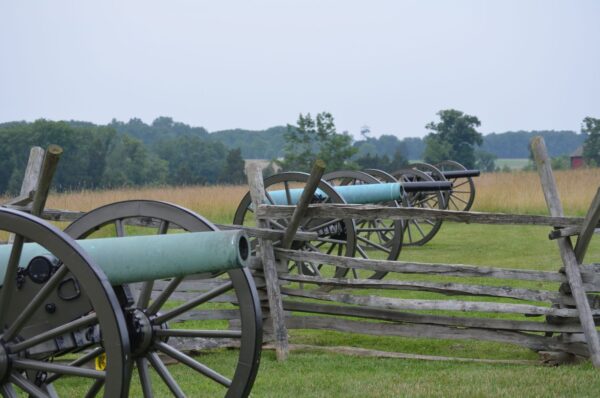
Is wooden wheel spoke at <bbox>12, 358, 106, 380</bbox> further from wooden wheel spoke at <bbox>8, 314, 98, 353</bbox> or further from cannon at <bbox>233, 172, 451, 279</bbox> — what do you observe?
cannon at <bbox>233, 172, 451, 279</bbox>

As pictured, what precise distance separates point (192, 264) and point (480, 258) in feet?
37.8

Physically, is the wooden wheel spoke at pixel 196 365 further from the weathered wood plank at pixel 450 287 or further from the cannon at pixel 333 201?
the cannon at pixel 333 201

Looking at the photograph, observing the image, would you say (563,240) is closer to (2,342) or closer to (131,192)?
(2,342)

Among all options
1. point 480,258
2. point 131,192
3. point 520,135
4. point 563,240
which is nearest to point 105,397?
point 563,240

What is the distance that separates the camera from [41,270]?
4.59m

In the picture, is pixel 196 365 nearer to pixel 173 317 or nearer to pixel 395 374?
pixel 173 317

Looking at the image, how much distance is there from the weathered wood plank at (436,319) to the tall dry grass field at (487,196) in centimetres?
1137

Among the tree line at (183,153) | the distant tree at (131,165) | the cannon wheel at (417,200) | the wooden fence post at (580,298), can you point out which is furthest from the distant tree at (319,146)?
the wooden fence post at (580,298)

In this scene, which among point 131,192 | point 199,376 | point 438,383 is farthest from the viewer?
point 131,192

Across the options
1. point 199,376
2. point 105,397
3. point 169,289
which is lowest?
point 199,376

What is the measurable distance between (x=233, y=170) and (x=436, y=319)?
106 feet

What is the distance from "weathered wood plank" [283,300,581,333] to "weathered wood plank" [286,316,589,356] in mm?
51

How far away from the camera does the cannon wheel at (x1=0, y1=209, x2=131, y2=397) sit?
4207 millimetres

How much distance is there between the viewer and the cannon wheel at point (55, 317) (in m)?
4.21
